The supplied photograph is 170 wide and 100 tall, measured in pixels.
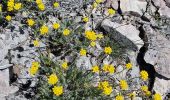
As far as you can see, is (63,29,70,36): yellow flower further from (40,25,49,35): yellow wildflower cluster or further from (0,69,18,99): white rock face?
(0,69,18,99): white rock face

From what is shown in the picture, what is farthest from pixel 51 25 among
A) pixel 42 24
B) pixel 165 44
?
pixel 165 44

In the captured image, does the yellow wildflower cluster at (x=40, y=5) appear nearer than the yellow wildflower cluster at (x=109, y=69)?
No

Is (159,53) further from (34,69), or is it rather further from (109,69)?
(34,69)

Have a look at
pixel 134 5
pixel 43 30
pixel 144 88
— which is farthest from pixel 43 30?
pixel 134 5

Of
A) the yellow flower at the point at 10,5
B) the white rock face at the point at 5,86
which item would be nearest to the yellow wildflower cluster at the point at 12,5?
the yellow flower at the point at 10,5

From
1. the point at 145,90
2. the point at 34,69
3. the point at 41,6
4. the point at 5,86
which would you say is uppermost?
the point at 41,6

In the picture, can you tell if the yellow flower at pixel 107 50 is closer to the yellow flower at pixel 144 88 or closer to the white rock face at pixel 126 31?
the white rock face at pixel 126 31

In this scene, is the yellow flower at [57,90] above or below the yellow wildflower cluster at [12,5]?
below
